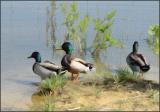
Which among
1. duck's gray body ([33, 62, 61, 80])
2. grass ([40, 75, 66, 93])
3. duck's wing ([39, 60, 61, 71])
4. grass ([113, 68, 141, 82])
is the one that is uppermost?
duck's wing ([39, 60, 61, 71])

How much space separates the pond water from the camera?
887cm

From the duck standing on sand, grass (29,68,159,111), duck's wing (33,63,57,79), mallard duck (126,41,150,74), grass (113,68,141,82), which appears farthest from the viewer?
the duck standing on sand

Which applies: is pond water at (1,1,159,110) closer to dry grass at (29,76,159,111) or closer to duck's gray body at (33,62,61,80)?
duck's gray body at (33,62,61,80)

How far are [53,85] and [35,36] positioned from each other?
4.69 meters

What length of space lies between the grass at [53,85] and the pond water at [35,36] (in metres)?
0.28

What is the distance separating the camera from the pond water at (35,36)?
8.87 m

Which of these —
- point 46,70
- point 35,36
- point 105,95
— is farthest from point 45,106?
point 35,36

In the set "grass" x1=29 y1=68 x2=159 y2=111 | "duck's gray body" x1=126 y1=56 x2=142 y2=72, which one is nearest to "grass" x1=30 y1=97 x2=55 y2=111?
"grass" x1=29 y1=68 x2=159 y2=111

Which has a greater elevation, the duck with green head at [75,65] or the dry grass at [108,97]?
the duck with green head at [75,65]

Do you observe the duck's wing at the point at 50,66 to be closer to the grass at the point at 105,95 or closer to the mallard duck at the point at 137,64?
the grass at the point at 105,95

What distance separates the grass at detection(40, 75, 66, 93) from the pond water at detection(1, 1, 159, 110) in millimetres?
284

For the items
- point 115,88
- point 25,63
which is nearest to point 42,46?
point 25,63

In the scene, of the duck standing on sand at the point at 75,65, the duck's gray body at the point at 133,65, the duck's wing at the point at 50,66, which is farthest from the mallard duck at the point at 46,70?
the duck's gray body at the point at 133,65

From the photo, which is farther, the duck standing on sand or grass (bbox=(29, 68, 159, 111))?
the duck standing on sand
